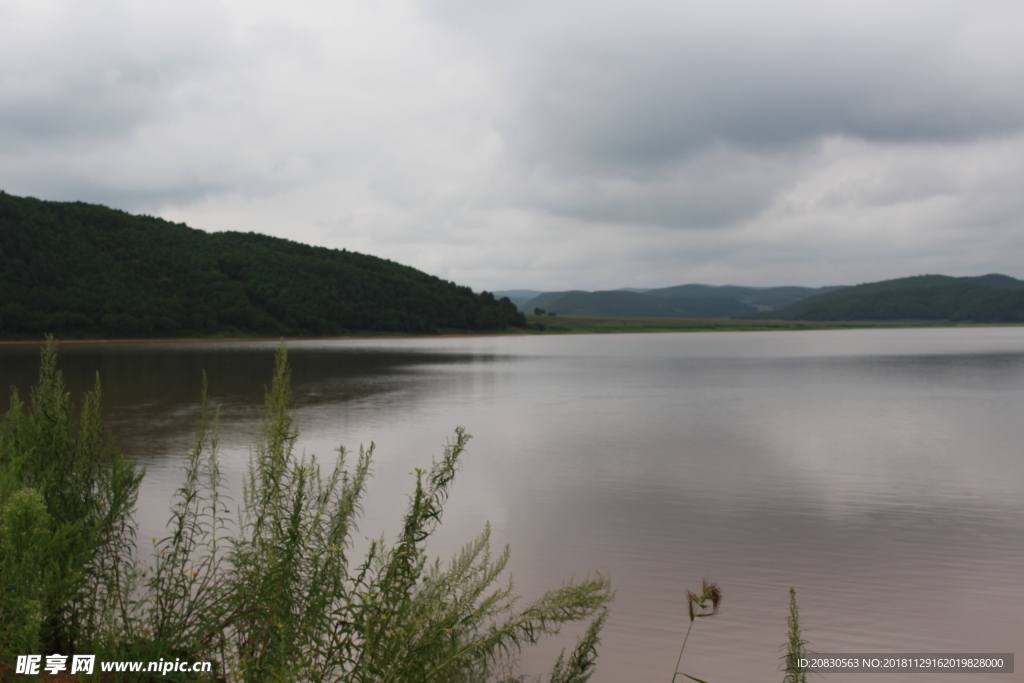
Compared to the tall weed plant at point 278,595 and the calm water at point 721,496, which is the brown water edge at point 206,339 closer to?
the calm water at point 721,496

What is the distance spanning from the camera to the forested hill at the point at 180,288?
314 feet

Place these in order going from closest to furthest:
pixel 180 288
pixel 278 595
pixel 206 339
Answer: pixel 278 595, pixel 206 339, pixel 180 288

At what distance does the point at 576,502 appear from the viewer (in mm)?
12180

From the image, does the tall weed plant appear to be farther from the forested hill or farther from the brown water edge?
the forested hill

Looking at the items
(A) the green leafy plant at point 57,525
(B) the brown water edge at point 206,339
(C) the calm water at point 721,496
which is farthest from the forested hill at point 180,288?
(A) the green leafy plant at point 57,525

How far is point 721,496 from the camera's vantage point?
12555 millimetres

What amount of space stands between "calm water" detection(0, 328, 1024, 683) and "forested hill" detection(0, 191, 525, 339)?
247 feet

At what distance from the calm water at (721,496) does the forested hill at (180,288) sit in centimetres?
7523

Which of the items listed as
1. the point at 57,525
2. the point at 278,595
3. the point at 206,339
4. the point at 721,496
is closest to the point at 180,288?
the point at 206,339

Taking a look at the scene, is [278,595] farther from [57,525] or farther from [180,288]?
[180,288]

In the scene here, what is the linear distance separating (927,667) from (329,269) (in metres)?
141

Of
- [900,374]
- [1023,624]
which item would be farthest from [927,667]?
[900,374]

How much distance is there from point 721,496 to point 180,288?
369 feet

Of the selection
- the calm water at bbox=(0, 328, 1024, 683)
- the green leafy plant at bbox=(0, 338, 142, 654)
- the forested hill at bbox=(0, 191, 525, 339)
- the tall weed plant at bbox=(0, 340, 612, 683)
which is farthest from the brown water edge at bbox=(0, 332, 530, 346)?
the tall weed plant at bbox=(0, 340, 612, 683)
